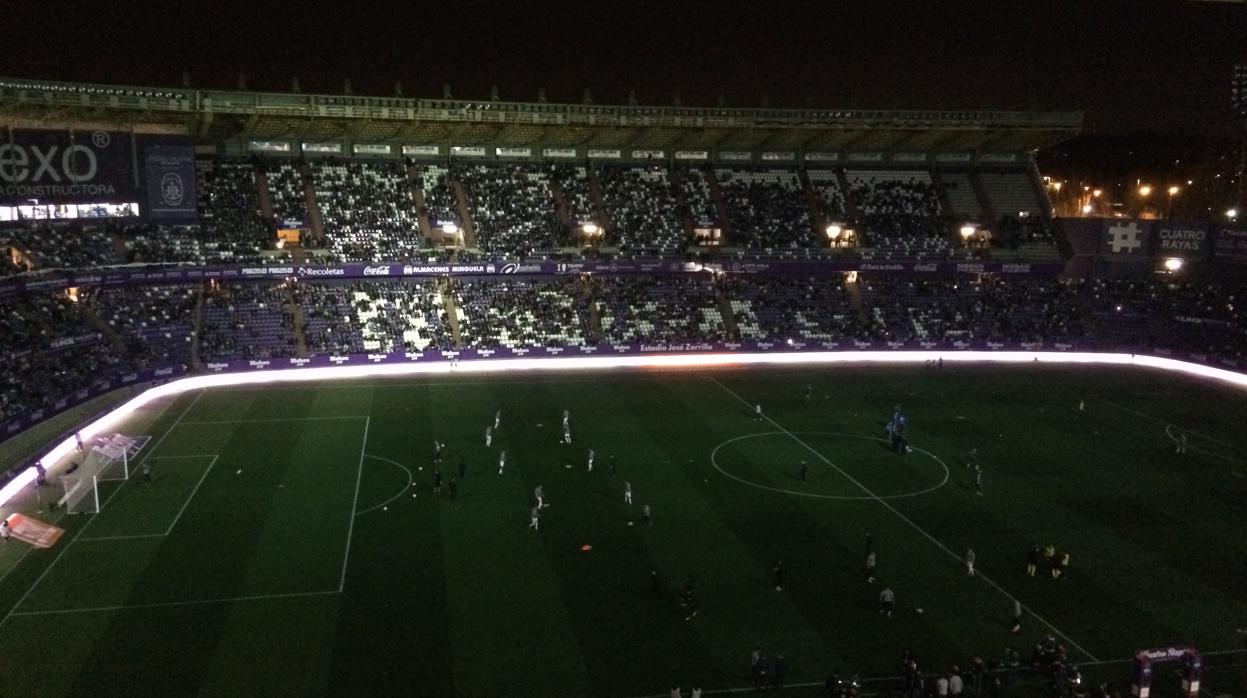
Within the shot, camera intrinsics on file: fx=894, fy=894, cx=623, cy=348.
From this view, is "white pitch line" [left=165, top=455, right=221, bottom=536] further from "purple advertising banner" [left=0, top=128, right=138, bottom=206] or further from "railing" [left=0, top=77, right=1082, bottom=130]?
"railing" [left=0, top=77, right=1082, bottom=130]

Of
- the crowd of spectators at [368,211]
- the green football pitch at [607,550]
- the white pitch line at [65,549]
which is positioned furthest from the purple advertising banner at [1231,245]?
the white pitch line at [65,549]

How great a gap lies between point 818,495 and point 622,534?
25.1 ft

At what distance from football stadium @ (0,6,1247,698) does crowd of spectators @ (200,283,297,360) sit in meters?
0.26

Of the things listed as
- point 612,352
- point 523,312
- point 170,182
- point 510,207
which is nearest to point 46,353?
point 170,182

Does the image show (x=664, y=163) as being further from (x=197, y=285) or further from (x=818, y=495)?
(x=818, y=495)

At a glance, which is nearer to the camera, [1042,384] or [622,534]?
[622,534]

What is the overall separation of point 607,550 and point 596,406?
1760cm

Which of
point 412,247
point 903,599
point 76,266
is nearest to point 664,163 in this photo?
point 412,247

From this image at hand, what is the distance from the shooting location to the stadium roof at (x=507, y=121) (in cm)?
5100

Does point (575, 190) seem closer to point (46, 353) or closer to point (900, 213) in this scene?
point (900, 213)

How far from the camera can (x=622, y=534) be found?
2661cm

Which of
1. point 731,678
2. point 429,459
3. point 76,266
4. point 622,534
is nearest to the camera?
point 731,678

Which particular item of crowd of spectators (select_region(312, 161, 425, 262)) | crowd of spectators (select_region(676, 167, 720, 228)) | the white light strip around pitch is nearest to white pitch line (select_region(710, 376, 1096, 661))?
the white light strip around pitch

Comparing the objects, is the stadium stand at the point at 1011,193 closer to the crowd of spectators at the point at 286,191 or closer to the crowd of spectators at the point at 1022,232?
the crowd of spectators at the point at 1022,232
